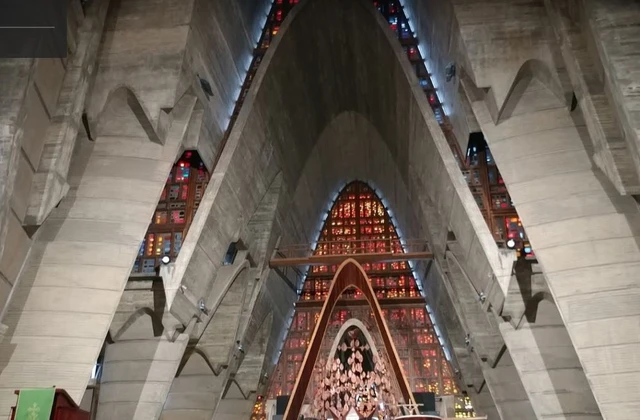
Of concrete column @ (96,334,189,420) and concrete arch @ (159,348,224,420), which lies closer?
concrete column @ (96,334,189,420)

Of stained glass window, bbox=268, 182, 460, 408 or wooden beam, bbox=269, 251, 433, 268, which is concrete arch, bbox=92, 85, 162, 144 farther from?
stained glass window, bbox=268, 182, 460, 408

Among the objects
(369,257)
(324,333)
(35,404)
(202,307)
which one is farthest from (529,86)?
(35,404)

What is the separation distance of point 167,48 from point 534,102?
7886 mm

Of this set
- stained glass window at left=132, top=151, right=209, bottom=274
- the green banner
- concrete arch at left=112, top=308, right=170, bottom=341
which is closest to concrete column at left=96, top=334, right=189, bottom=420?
concrete arch at left=112, top=308, right=170, bottom=341

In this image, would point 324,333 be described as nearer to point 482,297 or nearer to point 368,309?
point 482,297

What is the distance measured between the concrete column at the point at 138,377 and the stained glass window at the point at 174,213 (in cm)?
190

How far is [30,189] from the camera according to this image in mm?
9828

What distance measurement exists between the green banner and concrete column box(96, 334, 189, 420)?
7.14m

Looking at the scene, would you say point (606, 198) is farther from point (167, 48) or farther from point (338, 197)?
point (338, 197)

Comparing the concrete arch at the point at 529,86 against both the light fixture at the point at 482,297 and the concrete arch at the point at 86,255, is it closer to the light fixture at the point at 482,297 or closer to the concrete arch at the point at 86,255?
the light fixture at the point at 482,297

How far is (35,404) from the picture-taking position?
20.1 ft

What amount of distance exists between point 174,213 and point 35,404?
30.5ft

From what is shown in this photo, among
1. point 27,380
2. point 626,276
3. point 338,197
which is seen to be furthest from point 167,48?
point 338,197

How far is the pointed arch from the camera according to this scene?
1280cm
